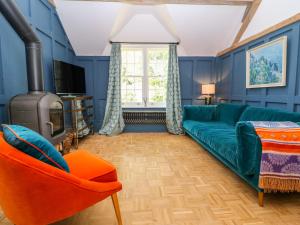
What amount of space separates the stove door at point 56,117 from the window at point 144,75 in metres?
2.23

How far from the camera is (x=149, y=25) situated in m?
4.43

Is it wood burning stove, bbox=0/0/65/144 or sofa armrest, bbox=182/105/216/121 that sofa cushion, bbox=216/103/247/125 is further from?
wood burning stove, bbox=0/0/65/144

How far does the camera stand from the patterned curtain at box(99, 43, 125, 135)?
456 cm

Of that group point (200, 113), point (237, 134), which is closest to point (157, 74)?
point (200, 113)

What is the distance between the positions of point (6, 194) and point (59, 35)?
11.8 ft

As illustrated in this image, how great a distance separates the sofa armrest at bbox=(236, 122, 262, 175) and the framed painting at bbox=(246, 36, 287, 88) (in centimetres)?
141

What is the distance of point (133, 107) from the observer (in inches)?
194

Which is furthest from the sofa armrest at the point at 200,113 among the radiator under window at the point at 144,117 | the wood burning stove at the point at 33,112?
the wood burning stove at the point at 33,112

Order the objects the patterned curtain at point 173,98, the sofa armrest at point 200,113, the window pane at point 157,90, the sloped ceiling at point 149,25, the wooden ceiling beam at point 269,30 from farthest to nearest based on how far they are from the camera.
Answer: the window pane at point 157,90
the patterned curtain at point 173,98
the sofa armrest at point 200,113
the sloped ceiling at point 149,25
the wooden ceiling beam at point 269,30

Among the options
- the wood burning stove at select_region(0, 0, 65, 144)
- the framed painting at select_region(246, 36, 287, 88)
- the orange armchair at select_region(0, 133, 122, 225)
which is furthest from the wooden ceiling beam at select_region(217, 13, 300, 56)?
the wood burning stove at select_region(0, 0, 65, 144)

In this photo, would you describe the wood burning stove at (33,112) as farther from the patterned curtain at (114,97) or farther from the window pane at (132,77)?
the window pane at (132,77)

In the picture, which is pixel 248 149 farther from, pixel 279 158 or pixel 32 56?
pixel 32 56

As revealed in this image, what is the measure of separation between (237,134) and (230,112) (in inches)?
74.1

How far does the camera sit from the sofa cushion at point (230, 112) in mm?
3385
